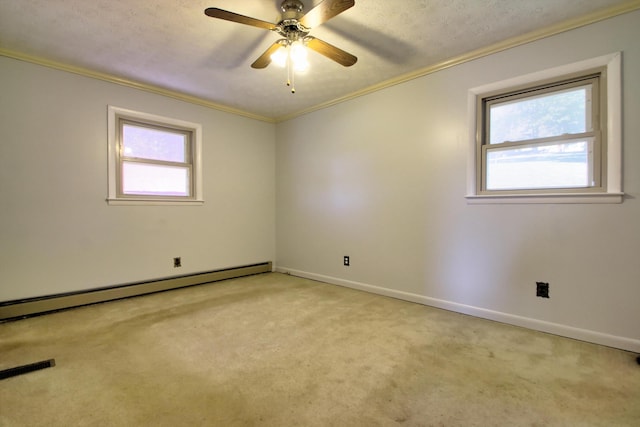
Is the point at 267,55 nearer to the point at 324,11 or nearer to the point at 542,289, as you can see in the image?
the point at 324,11

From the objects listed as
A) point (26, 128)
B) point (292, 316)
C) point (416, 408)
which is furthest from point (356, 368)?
point (26, 128)

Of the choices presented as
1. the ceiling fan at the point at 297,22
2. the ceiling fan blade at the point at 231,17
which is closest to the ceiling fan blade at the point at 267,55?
the ceiling fan at the point at 297,22

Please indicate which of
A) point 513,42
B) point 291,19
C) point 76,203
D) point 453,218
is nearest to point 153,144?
point 76,203

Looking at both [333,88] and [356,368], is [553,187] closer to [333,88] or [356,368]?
[356,368]

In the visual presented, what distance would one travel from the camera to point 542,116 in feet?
7.95

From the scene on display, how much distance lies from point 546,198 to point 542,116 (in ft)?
2.30

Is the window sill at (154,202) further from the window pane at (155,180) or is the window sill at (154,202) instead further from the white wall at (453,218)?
the white wall at (453,218)

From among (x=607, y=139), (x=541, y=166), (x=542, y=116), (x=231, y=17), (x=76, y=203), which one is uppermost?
(x=231, y=17)

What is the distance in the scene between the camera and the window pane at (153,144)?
11.0 feet

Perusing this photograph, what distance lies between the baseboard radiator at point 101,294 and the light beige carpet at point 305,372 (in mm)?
170

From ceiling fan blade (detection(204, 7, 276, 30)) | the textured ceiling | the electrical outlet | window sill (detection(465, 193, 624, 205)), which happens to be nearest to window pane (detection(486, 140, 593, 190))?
window sill (detection(465, 193, 624, 205))

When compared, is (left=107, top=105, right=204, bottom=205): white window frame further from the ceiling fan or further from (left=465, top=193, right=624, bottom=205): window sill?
(left=465, top=193, right=624, bottom=205): window sill

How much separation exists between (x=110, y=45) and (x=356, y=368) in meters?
3.27

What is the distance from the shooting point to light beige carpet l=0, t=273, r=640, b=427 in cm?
139
